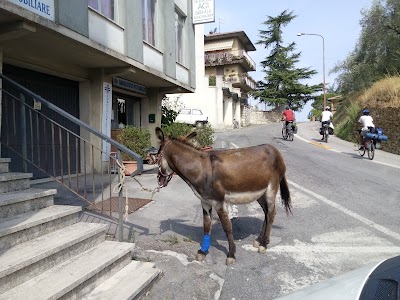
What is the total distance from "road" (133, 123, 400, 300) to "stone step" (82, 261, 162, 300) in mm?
151

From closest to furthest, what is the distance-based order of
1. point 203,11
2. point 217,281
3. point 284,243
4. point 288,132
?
point 217,281
point 284,243
point 203,11
point 288,132

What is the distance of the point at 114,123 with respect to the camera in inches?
523

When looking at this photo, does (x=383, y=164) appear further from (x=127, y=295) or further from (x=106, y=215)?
(x=127, y=295)

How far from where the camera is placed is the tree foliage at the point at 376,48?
2231 centimetres

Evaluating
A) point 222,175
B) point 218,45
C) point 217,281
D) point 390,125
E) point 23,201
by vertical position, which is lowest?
point 217,281

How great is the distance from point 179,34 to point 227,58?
28.2 m

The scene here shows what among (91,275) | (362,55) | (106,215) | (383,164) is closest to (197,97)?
(362,55)

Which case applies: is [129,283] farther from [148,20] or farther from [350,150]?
[350,150]

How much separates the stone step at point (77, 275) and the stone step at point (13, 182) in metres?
1.48

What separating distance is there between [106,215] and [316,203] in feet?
13.8

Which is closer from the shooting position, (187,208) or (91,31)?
(187,208)

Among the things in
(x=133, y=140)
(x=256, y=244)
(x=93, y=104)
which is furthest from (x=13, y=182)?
(x=93, y=104)

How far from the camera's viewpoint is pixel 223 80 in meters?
38.0

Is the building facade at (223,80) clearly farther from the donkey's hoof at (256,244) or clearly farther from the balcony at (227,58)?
the donkey's hoof at (256,244)
